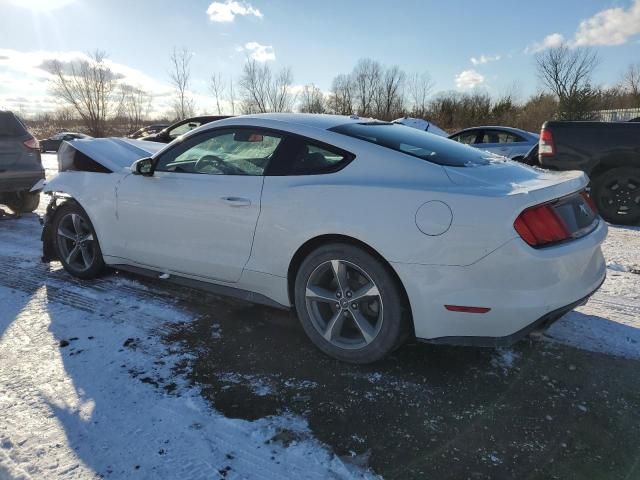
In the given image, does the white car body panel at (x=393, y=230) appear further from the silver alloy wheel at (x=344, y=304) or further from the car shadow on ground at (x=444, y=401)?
the car shadow on ground at (x=444, y=401)

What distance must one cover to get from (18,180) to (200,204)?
216 inches

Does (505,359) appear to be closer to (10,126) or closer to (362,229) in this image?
Result: (362,229)

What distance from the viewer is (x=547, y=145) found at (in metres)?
6.95

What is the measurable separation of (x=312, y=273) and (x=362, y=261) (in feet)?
1.21

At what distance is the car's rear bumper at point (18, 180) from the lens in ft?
23.3

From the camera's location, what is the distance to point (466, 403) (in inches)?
100

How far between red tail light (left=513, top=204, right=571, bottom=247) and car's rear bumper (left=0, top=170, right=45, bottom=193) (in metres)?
7.43

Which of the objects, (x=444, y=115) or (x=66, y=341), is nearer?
(x=66, y=341)

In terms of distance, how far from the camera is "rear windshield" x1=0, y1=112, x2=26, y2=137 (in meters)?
7.23

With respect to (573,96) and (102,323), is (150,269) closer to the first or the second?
(102,323)

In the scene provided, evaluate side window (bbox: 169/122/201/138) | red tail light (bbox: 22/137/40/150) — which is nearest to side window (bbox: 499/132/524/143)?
side window (bbox: 169/122/201/138)

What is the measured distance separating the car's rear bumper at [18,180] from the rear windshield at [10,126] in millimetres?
616

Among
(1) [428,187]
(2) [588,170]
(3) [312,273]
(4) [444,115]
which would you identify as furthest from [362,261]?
(4) [444,115]

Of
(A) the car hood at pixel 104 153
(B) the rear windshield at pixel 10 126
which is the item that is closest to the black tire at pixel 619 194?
(A) the car hood at pixel 104 153
